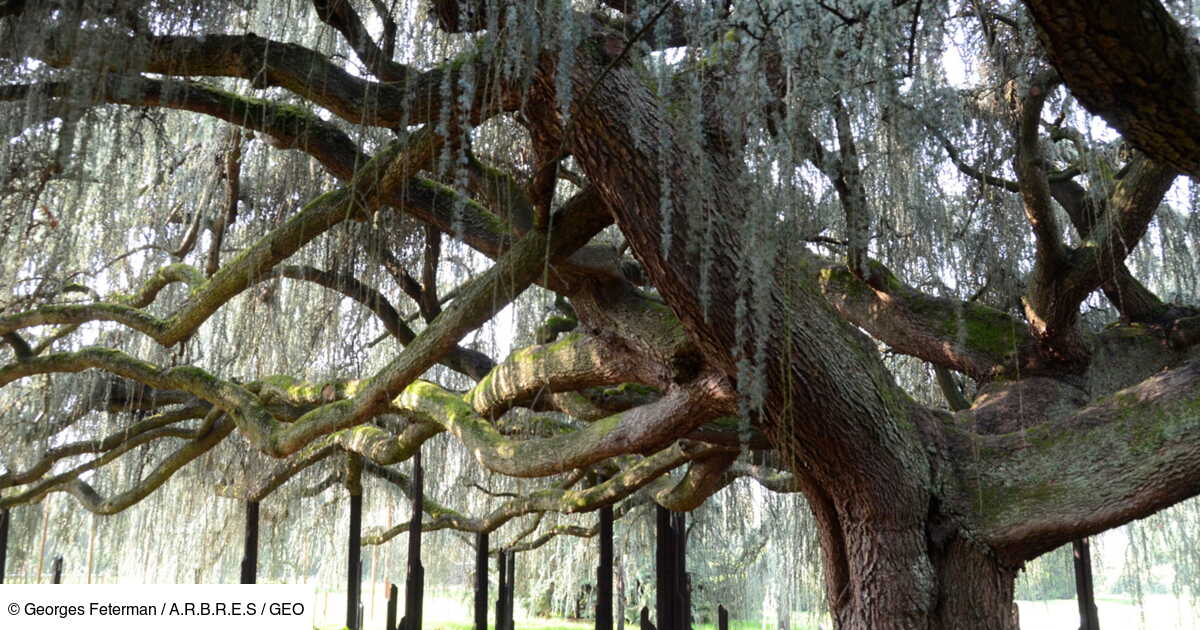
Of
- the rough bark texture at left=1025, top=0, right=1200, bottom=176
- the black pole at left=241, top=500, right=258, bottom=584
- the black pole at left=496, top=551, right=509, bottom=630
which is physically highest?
the rough bark texture at left=1025, top=0, right=1200, bottom=176

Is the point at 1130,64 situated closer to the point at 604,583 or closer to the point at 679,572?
the point at 604,583

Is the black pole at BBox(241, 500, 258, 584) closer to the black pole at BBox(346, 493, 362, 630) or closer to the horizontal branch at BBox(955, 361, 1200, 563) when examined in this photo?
the black pole at BBox(346, 493, 362, 630)

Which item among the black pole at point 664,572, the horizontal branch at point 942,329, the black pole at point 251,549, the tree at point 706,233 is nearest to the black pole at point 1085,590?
the tree at point 706,233

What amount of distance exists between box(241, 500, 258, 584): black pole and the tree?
1.11 meters

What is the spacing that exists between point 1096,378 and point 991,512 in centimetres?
79

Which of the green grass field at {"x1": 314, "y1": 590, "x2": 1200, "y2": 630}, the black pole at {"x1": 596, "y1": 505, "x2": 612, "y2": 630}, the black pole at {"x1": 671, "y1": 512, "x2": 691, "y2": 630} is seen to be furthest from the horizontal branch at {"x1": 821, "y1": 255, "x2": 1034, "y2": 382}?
the green grass field at {"x1": 314, "y1": 590, "x2": 1200, "y2": 630}

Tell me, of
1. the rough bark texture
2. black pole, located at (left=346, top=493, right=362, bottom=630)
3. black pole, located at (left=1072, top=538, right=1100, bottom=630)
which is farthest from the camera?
black pole, located at (left=346, top=493, right=362, bottom=630)

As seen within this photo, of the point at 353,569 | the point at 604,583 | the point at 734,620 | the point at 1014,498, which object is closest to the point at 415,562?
the point at 353,569

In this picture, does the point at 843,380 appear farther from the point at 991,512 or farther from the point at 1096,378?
the point at 1096,378

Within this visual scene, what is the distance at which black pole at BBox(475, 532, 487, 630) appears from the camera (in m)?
4.71

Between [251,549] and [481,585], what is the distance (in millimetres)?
1187

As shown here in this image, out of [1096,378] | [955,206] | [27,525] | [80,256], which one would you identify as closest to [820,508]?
[1096,378]

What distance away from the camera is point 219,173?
3.39 metres

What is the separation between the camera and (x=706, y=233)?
4.87 feet
